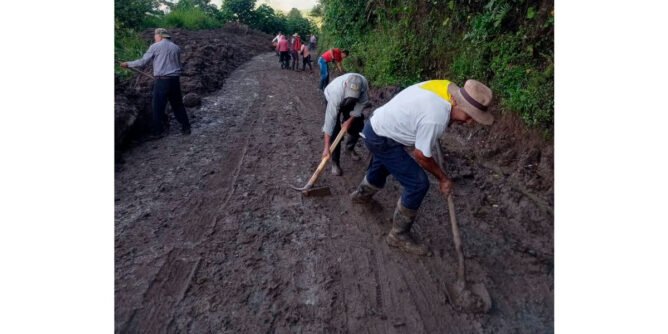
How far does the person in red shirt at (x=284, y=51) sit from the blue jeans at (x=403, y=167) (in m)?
12.2

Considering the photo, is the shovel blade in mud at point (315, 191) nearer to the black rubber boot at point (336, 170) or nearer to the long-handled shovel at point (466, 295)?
the black rubber boot at point (336, 170)

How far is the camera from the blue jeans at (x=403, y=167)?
11.1 ft

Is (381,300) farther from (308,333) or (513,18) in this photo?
(513,18)

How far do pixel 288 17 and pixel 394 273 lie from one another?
37.5 meters

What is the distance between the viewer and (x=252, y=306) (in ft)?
9.45

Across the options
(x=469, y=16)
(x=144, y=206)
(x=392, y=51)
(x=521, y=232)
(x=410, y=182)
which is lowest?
(x=144, y=206)

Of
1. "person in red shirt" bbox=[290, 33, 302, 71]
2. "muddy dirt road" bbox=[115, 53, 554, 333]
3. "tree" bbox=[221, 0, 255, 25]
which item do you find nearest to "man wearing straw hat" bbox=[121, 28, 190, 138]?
"muddy dirt road" bbox=[115, 53, 554, 333]

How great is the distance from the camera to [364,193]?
169 inches

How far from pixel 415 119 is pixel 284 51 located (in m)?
12.8

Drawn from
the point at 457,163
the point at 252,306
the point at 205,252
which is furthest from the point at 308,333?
the point at 457,163

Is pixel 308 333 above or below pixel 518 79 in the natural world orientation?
below

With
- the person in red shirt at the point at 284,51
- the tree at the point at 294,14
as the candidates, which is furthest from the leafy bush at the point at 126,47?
the tree at the point at 294,14

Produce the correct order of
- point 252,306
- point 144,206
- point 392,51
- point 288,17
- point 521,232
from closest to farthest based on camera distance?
point 252,306
point 521,232
point 144,206
point 392,51
point 288,17

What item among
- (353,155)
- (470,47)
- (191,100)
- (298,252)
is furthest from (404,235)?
(191,100)
